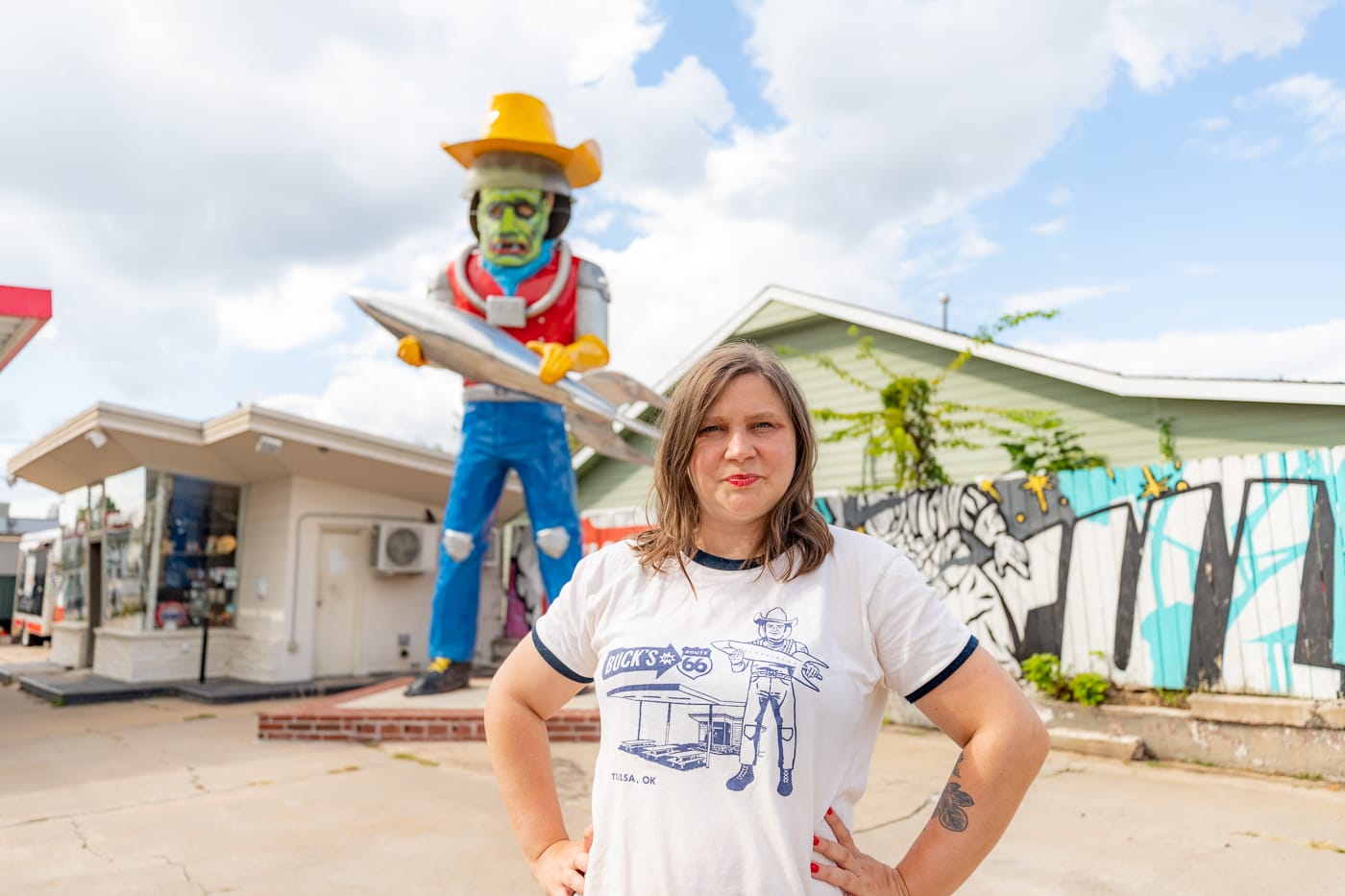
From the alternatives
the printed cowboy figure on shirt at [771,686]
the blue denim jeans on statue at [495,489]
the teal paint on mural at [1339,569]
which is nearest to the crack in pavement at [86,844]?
the blue denim jeans on statue at [495,489]

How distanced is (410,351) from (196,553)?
602cm

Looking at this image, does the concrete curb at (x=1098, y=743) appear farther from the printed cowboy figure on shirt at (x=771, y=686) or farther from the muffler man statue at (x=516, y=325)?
the printed cowboy figure on shirt at (x=771, y=686)

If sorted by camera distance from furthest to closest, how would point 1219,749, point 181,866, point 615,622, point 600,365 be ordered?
point 600,365 < point 1219,749 < point 181,866 < point 615,622

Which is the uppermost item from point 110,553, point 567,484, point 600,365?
point 600,365

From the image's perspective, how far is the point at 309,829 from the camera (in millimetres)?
4238

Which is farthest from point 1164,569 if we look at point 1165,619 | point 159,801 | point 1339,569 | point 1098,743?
point 159,801

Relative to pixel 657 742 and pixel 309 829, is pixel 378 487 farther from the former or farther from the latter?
pixel 657 742

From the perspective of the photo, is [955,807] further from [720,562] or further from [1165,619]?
[1165,619]

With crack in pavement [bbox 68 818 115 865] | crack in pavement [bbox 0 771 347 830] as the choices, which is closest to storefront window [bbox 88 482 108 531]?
crack in pavement [bbox 0 771 347 830]

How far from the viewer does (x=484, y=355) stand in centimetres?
637

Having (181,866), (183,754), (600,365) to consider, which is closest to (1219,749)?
(600,365)

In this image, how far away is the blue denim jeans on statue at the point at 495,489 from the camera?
7.05 meters

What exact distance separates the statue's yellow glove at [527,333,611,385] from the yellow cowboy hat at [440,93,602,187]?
1.43 m

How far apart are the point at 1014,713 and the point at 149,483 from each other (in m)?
11.4
